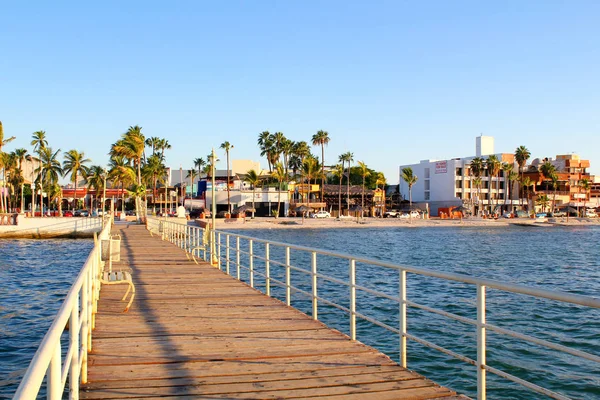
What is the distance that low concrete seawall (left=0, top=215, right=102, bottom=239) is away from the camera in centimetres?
6347

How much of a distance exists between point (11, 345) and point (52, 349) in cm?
1357

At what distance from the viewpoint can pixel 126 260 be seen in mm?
20250

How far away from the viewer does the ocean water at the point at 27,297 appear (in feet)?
43.8

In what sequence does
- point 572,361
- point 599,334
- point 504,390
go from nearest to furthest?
point 504,390 → point 572,361 → point 599,334

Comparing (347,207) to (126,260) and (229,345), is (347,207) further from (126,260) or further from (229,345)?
(229,345)

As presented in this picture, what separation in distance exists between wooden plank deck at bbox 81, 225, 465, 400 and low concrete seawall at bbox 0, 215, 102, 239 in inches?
2233

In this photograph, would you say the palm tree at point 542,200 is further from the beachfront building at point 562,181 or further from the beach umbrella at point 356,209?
the beach umbrella at point 356,209

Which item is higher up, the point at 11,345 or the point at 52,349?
the point at 52,349

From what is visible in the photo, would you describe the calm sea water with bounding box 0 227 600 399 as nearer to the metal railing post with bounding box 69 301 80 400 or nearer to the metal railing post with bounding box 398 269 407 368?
the metal railing post with bounding box 398 269 407 368

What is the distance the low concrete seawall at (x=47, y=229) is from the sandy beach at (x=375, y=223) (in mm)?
18907

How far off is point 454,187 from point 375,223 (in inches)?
1090

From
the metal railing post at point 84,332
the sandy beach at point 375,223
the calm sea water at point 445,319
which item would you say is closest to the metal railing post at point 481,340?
the metal railing post at point 84,332

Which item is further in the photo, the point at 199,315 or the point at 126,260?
the point at 126,260

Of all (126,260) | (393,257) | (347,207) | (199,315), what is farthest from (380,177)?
(199,315)
